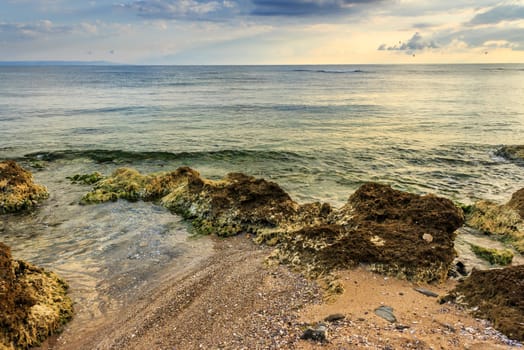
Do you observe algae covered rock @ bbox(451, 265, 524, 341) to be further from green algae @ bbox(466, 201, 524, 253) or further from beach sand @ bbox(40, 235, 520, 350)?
green algae @ bbox(466, 201, 524, 253)

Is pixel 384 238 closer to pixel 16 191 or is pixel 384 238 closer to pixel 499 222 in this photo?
pixel 499 222

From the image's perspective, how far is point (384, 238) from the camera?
349 inches

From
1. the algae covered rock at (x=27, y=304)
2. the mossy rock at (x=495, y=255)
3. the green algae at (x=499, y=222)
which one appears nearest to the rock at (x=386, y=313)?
the mossy rock at (x=495, y=255)

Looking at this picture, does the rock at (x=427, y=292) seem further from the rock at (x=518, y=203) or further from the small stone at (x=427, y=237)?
the rock at (x=518, y=203)

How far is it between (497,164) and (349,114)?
21.0 metres

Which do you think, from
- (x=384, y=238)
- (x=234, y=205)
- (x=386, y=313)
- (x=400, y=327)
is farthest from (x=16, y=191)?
(x=400, y=327)

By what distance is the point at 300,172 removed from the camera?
60.3 ft

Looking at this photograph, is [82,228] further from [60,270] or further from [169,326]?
[169,326]

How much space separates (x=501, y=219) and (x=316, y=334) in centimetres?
886

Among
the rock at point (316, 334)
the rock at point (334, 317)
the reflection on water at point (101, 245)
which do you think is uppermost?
the rock at point (316, 334)

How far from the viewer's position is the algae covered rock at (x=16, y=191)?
13.0m

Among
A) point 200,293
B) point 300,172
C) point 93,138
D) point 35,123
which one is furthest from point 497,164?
point 35,123

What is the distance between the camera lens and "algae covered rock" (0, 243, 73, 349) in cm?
625

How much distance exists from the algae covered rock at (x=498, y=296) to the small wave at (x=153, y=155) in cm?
1434
